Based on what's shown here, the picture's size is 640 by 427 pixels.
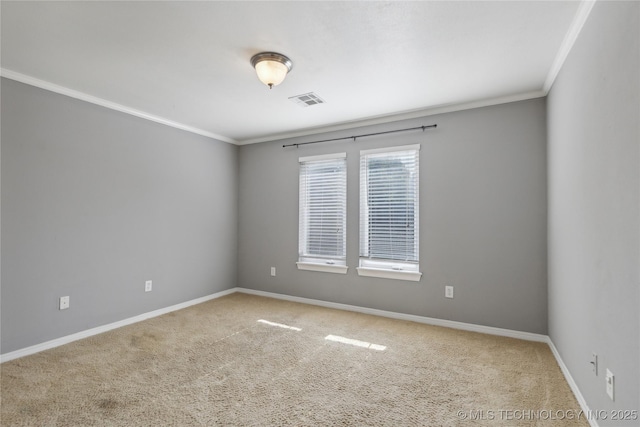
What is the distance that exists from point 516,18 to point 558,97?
100cm

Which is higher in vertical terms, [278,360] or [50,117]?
[50,117]

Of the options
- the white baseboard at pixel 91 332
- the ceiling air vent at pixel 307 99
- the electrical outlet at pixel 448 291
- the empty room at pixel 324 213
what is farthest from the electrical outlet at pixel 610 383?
the white baseboard at pixel 91 332

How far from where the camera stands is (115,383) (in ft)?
7.64

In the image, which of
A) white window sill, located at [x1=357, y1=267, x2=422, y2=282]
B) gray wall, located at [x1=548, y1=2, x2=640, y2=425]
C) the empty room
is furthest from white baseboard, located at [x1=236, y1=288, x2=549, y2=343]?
gray wall, located at [x1=548, y1=2, x2=640, y2=425]

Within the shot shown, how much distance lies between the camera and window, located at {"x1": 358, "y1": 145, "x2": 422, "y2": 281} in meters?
3.78


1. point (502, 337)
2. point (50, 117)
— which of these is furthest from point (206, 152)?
point (502, 337)

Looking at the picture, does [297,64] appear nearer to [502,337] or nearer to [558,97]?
[558,97]

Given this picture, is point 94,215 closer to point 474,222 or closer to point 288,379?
point 288,379

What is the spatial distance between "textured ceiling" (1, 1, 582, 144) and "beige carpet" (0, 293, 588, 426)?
2.48 m

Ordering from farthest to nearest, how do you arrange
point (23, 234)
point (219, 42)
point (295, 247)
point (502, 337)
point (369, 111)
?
point (295, 247) → point (369, 111) → point (502, 337) → point (23, 234) → point (219, 42)

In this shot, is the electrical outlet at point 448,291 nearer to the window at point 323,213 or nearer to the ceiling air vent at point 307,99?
the window at point 323,213

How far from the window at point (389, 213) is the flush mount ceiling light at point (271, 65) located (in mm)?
1864

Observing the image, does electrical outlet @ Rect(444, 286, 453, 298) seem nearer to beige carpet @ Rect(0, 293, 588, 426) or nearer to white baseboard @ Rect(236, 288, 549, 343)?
white baseboard @ Rect(236, 288, 549, 343)

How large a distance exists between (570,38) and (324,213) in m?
3.07
